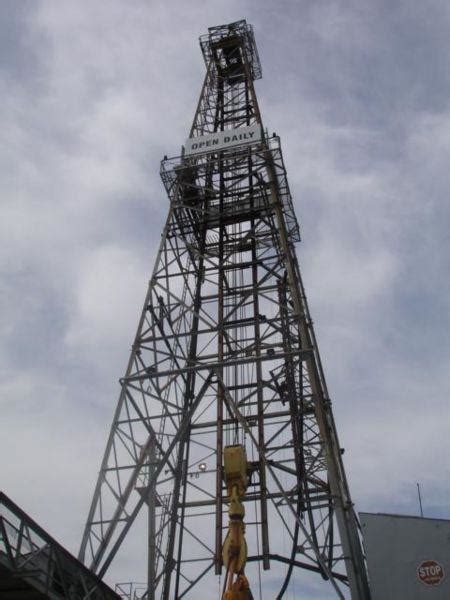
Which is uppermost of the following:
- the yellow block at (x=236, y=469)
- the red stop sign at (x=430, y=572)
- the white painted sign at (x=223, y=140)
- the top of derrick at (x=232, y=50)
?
the top of derrick at (x=232, y=50)

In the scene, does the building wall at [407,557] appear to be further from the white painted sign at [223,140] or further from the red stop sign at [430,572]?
the white painted sign at [223,140]

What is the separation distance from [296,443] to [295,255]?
695 cm

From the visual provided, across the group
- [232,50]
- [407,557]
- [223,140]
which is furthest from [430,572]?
[232,50]

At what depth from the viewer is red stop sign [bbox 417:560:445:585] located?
13.6 m

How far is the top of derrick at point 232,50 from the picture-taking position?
3014 cm

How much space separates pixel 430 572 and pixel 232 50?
2442 centimetres

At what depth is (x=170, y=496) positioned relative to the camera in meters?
19.8

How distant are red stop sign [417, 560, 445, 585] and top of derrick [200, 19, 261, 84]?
2234 centimetres

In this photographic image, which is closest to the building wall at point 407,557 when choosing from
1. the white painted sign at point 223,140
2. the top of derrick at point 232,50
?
the white painted sign at point 223,140

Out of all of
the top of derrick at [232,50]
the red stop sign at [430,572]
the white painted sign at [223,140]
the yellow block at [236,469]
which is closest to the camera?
the red stop sign at [430,572]

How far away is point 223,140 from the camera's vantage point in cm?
2466

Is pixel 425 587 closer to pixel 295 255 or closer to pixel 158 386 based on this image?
pixel 158 386

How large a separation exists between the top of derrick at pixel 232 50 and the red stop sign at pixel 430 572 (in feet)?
73.3

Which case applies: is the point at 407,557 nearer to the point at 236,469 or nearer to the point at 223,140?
the point at 236,469
